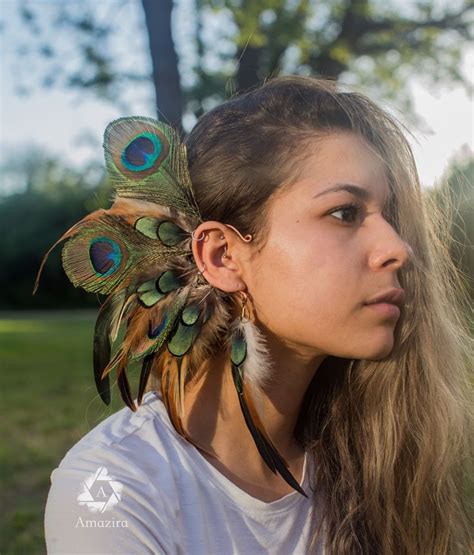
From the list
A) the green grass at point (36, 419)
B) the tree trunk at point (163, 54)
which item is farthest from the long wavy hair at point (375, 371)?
the tree trunk at point (163, 54)

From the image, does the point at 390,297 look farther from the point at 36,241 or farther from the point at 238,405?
the point at 36,241

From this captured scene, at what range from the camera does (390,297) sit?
7.57 ft

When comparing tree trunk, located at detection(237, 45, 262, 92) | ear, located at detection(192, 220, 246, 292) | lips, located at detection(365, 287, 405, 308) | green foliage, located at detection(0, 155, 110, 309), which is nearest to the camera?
lips, located at detection(365, 287, 405, 308)

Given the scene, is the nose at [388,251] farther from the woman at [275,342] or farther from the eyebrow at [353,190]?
the eyebrow at [353,190]

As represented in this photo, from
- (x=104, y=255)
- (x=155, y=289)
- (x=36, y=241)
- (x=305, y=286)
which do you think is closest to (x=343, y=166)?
(x=305, y=286)

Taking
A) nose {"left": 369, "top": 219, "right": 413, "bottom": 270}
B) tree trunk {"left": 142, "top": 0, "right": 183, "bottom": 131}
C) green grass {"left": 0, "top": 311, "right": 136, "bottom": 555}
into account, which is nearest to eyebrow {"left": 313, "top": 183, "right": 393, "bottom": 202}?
nose {"left": 369, "top": 219, "right": 413, "bottom": 270}

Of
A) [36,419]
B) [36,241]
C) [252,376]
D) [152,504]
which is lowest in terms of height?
[36,419]

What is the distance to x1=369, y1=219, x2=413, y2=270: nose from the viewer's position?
226cm

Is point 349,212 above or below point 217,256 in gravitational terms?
above

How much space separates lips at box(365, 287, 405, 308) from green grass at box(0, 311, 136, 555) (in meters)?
1.15

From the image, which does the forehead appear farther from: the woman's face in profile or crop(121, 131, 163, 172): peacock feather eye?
crop(121, 131, 163, 172): peacock feather eye

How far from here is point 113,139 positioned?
2.38 metres

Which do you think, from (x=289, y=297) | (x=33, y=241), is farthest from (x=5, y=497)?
(x=33, y=241)

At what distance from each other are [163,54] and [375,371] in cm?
440
